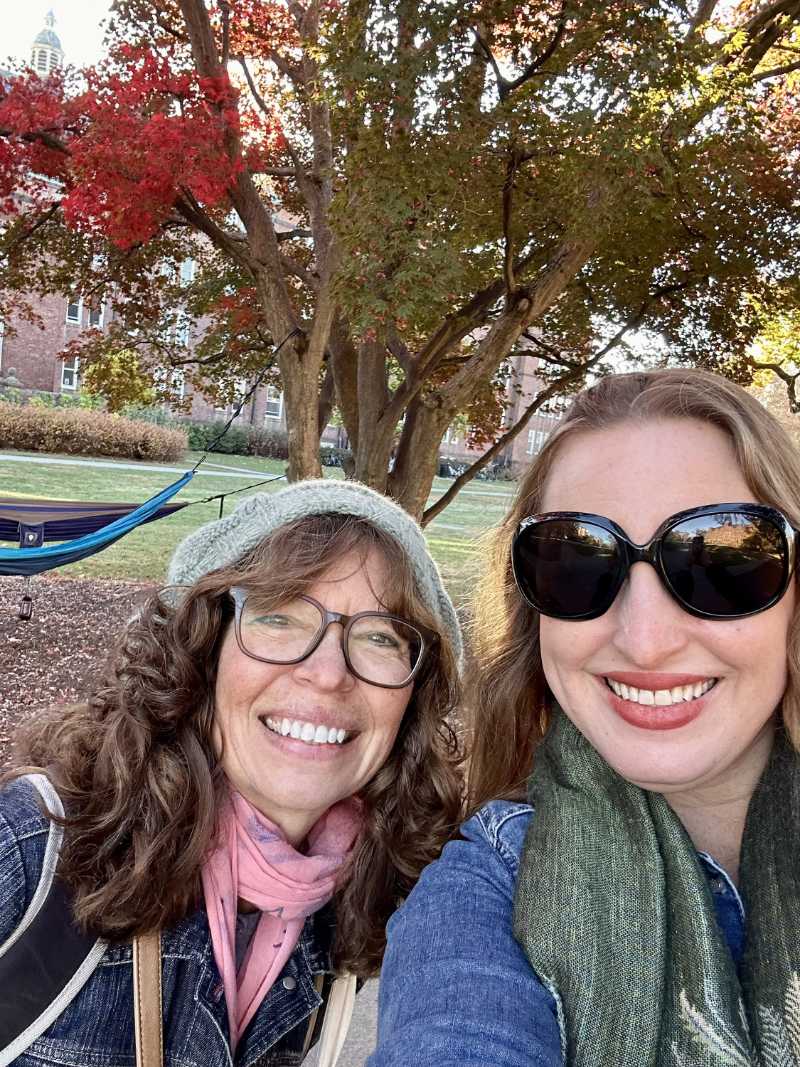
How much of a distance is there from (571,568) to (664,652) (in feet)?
0.61

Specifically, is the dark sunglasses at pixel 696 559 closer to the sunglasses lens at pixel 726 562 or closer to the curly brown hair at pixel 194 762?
the sunglasses lens at pixel 726 562

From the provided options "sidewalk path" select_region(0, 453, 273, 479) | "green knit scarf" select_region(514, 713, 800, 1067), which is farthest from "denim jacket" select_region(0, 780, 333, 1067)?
"sidewalk path" select_region(0, 453, 273, 479)

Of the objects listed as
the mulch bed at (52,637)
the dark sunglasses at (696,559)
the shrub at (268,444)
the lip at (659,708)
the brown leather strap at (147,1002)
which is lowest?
the mulch bed at (52,637)

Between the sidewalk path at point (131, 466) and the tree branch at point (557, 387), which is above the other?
the tree branch at point (557, 387)

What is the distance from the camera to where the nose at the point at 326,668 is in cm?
158

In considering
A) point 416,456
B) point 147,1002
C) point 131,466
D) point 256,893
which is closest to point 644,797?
point 256,893

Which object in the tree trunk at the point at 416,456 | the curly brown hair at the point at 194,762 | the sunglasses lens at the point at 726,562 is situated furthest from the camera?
the tree trunk at the point at 416,456

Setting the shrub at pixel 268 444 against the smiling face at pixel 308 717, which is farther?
the shrub at pixel 268 444

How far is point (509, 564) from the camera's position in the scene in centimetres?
166

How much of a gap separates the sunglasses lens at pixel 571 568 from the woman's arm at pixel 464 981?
379 millimetres

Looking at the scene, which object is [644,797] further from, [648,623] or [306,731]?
[306,731]

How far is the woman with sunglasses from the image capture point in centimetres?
107

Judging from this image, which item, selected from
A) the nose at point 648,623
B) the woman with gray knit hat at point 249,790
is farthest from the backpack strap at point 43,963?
the nose at point 648,623

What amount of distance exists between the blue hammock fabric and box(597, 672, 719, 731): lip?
503cm
